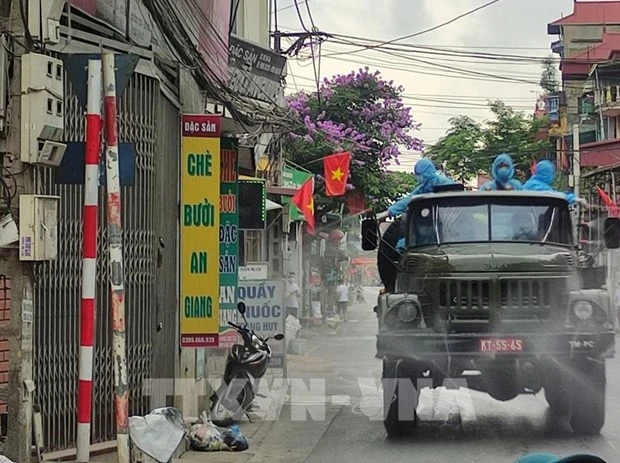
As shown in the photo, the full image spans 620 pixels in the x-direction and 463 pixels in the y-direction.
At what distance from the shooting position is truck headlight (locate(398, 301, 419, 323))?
9.80 metres

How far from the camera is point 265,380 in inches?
576

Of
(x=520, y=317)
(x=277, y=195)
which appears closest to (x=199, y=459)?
(x=520, y=317)

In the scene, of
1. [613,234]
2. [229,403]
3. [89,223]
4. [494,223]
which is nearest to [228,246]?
[229,403]

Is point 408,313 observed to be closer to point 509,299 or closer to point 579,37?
point 509,299

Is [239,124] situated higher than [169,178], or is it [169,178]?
[239,124]

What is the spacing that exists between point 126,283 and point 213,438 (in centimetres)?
187

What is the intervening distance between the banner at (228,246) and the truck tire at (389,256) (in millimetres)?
1856

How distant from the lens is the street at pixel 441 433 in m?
9.43

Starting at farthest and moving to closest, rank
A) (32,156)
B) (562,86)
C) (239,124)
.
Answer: (562,86), (239,124), (32,156)

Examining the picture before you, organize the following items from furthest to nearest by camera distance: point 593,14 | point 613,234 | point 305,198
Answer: point 593,14
point 305,198
point 613,234

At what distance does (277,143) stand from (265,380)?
11.7 metres

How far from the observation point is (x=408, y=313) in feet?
32.2

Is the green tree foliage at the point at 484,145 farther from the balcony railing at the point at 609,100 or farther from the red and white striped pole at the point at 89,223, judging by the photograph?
the red and white striped pole at the point at 89,223

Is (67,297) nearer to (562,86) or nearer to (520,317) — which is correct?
(520,317)
